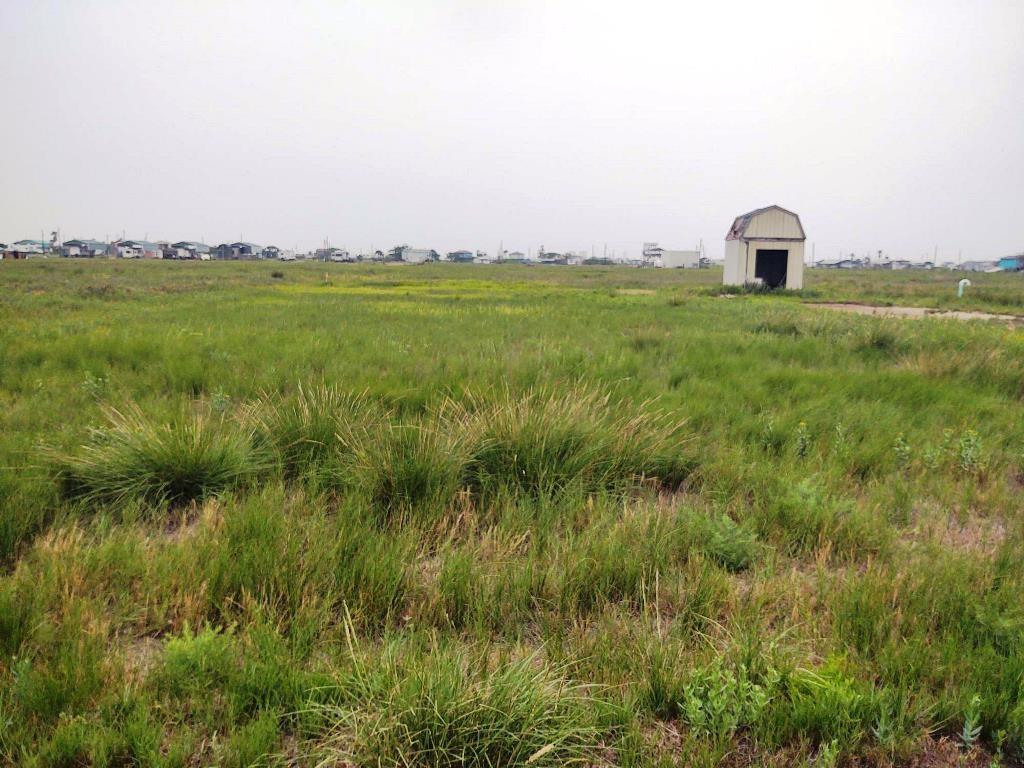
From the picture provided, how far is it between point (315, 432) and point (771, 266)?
32.2 meters

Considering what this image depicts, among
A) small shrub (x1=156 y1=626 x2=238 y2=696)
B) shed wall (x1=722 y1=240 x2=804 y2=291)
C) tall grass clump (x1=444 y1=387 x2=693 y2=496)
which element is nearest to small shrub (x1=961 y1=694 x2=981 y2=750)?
tall grass clump (x1=444 y1=387 x2=693 y2=496)

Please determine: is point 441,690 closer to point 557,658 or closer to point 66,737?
point 557,658

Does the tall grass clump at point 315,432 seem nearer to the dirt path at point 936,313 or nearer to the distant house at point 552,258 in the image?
the dirt path at point 936,313

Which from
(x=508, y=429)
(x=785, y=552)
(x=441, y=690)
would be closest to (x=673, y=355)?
(x=508, y=429)

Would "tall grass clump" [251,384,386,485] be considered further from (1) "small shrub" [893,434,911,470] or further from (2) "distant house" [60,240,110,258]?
(2) "distant house" [60,240,110,258]

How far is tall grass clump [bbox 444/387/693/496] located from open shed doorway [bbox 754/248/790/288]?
98.8ft

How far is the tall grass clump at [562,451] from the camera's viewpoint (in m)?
4.42

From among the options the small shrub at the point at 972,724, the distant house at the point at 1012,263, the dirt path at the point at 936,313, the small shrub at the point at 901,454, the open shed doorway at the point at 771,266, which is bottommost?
the small shrub at the point at 972,724

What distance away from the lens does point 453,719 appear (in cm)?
197

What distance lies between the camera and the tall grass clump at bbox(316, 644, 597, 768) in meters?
1.93

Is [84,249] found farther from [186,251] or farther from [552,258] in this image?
[552,258]

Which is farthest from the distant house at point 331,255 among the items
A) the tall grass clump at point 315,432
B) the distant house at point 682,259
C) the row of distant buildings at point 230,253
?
the tall grass clump at point 315,432

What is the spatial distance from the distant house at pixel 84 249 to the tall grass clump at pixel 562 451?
149 meters

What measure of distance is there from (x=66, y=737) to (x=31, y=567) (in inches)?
61.5
